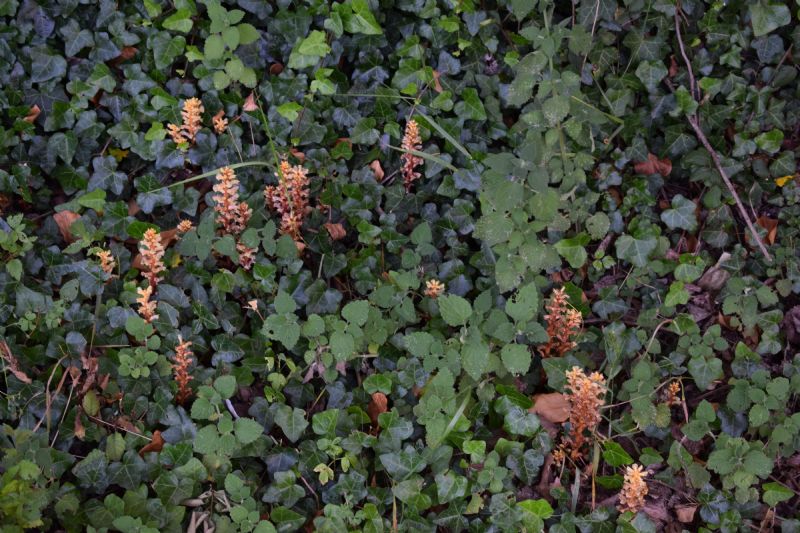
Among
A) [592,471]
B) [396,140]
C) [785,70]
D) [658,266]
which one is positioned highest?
[785,70]

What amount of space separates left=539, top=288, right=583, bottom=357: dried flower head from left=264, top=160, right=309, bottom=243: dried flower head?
89 cm

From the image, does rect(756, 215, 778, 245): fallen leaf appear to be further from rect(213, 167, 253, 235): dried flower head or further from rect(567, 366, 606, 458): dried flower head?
rect(213, 167, 253, 235): dried flower head

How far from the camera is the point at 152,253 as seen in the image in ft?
8.48

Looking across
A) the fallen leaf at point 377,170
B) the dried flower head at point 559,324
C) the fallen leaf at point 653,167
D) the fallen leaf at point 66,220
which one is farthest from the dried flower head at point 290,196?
the fallen leaf at point 653,167

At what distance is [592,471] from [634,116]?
1307mm

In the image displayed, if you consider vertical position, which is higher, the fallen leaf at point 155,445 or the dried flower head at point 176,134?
the dried flower head at point 176,134

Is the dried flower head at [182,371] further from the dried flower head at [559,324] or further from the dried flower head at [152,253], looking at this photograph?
the dried flower head at [559,324]

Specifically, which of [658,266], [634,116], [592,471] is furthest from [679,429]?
[634,116]

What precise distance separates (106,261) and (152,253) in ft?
0.55

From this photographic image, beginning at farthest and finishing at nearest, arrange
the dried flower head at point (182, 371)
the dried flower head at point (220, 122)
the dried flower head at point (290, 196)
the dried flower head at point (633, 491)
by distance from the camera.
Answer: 1. the dried flower head at point (220, 122)
2. the dried flower head at point (290, 196)
3. the dried flower head at point (182, 371)
4. the dried flower head at point (633, 491)

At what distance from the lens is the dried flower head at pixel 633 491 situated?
2375 mm

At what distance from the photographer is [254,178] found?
2869 millimetres

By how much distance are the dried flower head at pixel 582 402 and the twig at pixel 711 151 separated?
808 mm

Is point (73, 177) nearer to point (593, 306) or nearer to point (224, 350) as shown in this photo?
point (224, 350)
